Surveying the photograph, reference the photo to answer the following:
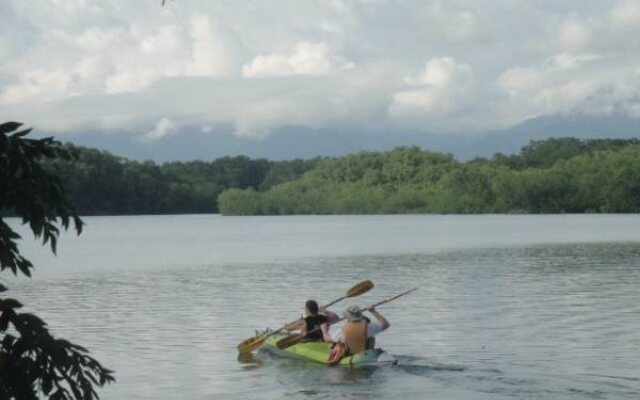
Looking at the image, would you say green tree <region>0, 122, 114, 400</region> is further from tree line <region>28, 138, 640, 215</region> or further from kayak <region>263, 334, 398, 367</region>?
tree line <region>28, 138, 640, 215</region>

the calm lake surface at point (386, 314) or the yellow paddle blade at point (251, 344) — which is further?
the yellow paddle blade at point (251, 344)

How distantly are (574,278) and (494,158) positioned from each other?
484 feet

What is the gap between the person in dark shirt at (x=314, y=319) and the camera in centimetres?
2100

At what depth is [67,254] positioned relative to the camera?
7106cm

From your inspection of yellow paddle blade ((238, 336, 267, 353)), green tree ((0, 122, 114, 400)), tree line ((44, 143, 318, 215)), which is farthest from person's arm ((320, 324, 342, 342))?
tree line ((44, 143, 318, 215))

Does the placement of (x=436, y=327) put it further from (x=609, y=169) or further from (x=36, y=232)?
(x=609, y=169)

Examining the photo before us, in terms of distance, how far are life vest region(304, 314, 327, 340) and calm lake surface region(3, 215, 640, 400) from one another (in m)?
0.61

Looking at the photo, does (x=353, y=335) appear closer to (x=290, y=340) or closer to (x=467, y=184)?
(x=290, y=340)

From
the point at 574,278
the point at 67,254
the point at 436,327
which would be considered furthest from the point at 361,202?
the point at 436,327

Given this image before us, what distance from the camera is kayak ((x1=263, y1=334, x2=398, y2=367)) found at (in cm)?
1908

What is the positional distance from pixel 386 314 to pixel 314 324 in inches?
360

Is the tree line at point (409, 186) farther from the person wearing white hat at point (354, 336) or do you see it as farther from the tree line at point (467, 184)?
the person wearing white hat at point (354, 336)

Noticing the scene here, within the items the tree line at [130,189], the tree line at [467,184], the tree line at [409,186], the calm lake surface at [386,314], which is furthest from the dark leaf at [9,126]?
the tree line at [467,184]

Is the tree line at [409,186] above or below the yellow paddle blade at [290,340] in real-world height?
above
